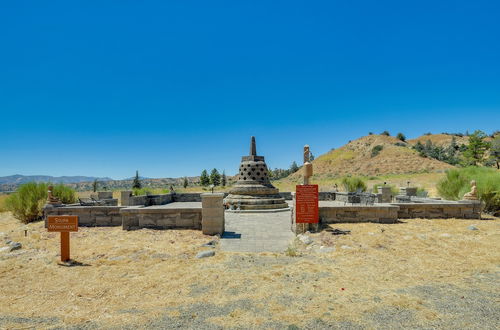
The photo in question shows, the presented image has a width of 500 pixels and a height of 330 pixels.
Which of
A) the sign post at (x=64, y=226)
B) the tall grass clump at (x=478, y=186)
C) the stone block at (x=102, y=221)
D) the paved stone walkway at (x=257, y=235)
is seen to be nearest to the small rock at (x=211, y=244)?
the paved stone walkway at (x=257, y=235)

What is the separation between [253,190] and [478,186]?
37.8 ft

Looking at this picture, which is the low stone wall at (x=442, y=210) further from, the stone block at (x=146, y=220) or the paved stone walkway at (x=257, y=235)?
the stone block at (x=146, y=220)

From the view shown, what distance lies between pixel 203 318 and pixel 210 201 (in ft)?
18.2

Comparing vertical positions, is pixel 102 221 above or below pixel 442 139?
below

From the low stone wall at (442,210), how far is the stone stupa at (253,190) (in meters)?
7.89

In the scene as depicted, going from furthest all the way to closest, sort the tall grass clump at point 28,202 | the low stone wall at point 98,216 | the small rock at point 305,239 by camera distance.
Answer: the tall grass clump at point 28,202 → the low stone wall at point 98,216 → the small rock at point 305,239

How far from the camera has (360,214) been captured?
1062cm

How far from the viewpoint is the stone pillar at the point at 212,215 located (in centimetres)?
970

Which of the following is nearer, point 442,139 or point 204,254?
point 204,254

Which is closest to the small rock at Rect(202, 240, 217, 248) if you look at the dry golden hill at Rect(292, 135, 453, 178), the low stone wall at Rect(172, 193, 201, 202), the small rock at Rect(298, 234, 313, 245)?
the small rock at Rect(298, 234, 313, 245)

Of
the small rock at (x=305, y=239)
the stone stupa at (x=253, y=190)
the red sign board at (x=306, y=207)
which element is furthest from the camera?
the stone stupa at (x=253, y=190)

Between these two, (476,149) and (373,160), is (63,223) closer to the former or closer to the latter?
(476,149)

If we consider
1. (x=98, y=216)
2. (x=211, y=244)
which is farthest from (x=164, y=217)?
(x=98, y=216)

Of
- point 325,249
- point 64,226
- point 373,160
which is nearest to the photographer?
point 64,226
